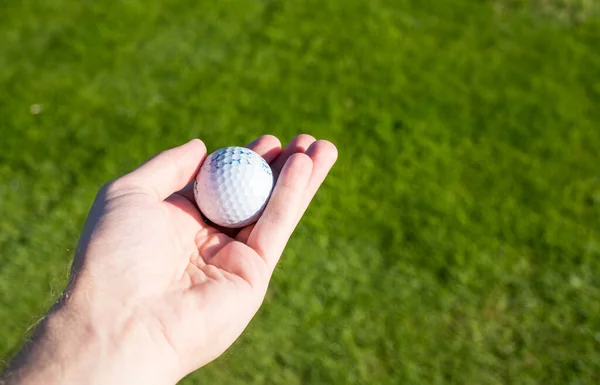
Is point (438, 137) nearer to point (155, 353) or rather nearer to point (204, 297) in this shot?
point (204, 297)

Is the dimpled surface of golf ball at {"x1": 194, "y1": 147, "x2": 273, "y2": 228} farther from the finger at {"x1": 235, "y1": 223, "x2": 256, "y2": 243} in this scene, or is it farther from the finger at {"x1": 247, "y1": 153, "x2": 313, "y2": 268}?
the finger at {"x1": 247, "y1": 153, "x2": 313, "y2": 268}

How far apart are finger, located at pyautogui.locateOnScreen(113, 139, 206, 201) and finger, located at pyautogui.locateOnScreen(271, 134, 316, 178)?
42 cm

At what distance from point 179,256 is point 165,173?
1.45 feet

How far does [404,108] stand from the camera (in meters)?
4.96

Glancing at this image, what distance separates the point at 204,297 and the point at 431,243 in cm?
212

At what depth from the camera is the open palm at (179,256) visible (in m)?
2.38

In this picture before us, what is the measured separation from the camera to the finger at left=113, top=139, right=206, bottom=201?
8.89 feet

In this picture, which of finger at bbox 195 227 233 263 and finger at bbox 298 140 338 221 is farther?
finger at bbox 298 140 338 221

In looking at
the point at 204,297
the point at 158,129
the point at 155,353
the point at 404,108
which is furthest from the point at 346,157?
the point at 155,353

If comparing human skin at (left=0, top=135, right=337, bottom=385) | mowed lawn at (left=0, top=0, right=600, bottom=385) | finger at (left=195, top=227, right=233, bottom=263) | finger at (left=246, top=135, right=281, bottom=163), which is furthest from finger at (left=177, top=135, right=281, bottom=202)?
mowed lawn at (left=0, top=0, right=600, bottom=385)

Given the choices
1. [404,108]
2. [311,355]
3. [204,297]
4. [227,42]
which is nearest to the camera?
[204,297]

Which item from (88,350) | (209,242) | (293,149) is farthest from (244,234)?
(88,350)

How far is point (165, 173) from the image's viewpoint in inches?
113

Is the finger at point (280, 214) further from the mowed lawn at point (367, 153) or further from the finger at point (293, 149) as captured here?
the mowed lawn at point (367, 153)
